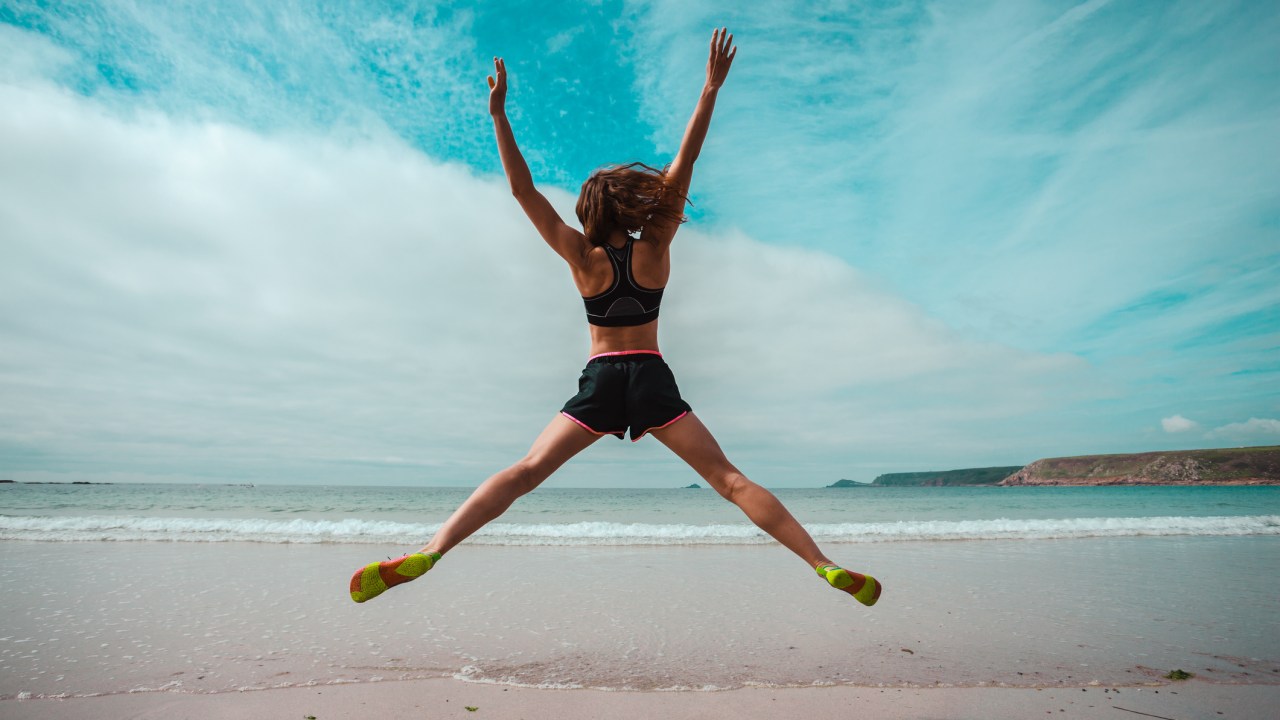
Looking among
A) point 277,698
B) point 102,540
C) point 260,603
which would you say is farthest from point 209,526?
point 277,698

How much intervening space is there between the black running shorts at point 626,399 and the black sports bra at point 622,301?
6.8 inches

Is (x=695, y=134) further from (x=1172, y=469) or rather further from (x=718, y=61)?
(x=1172, y=469)

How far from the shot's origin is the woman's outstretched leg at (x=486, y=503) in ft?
Result: 8.03

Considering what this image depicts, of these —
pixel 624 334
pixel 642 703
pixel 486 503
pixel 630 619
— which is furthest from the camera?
pixel 630 619

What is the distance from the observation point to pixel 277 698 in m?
3.65

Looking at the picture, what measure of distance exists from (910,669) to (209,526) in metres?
15.2

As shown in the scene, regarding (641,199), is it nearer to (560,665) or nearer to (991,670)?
(560,665)

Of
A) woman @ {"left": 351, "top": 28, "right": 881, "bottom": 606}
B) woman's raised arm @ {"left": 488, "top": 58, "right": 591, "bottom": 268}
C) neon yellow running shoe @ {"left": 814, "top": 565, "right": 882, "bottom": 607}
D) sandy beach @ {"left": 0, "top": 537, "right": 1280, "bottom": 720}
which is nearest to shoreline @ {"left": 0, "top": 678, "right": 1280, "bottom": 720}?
sandy beach @ {"left": 0, "top": 537, "right": 1280, "bottom": 720}

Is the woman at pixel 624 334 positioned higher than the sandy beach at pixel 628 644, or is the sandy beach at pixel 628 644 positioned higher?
the woman at pixel 624 334

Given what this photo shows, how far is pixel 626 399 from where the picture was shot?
278cm

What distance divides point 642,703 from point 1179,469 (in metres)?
91.2

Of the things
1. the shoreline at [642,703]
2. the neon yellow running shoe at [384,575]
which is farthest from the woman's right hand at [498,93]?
the shoreline at [642,703]

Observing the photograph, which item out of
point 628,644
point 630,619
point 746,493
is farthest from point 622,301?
point 630,619

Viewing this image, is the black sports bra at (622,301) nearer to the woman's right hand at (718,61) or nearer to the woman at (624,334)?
the woman at (624,334)
